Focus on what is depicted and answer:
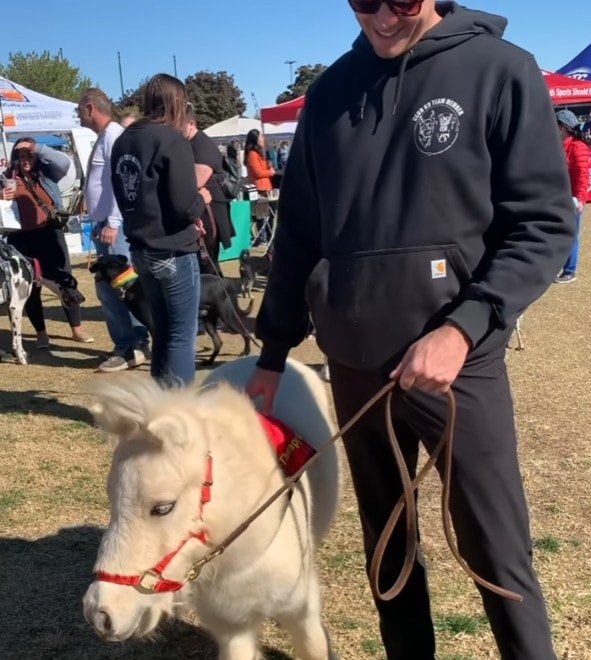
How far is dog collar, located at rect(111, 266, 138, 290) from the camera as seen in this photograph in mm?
6305

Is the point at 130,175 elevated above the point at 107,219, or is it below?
above

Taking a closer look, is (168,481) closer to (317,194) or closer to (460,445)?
(460,445)

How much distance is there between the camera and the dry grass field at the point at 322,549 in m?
2.87

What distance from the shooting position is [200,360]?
6953 mm

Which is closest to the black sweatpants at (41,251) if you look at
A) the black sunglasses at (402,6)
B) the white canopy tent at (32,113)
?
the black sunglasses at (402,6)

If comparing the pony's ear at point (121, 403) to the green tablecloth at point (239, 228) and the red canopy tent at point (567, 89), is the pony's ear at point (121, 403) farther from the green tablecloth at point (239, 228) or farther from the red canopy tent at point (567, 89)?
the red canopy tent at point (567, 89)

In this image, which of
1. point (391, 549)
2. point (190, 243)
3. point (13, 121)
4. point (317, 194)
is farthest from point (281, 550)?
point (13, 121)

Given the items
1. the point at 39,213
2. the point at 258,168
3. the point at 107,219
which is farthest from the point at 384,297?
the point at 258,168

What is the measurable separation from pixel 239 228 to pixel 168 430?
435 inches

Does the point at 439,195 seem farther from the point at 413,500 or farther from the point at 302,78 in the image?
the point at 302,78

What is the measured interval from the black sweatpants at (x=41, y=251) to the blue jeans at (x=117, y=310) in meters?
0.96

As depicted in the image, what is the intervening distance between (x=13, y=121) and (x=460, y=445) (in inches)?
597

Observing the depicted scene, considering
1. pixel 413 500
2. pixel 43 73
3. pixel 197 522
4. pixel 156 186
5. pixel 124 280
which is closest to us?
pixel 197 522

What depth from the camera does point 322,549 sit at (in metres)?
3.53
